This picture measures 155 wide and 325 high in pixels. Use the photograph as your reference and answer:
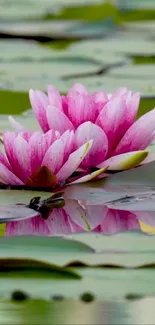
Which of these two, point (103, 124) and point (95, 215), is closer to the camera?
point (95, 215)

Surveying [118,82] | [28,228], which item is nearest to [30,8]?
[118,82]

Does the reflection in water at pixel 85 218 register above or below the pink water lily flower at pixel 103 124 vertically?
below

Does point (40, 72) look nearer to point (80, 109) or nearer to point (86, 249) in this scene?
point (80, 109)

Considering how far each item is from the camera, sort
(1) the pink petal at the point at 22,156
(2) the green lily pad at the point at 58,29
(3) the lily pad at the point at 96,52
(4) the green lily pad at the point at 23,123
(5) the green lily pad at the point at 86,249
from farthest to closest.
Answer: (2) the green lily pad at the point at 58,29
(3) the lily pad at the point at 96,52
(4) the green lily pad at the point at 23,123
(1) the pink petal at the point at 22,156
(5) the green lily pad at the point at 86,249

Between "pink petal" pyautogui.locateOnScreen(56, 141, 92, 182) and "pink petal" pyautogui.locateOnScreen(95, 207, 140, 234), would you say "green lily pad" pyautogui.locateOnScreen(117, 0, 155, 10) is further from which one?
"pink petal" pyautogui.locateOnScreen(95, 207, 140, 234)

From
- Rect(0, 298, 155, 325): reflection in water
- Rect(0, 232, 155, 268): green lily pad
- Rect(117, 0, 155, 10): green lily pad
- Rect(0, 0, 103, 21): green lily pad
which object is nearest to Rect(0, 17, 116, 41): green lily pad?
Rect(0, 0, 103, 21): green lily pad

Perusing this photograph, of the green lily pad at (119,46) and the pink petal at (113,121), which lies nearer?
the pink petal at (113,121)

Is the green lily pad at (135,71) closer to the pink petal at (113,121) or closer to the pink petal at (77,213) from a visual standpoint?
the pink petal at (113,121)

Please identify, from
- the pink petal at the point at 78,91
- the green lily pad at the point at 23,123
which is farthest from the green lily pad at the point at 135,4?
the pink petal at the point at 78,91
